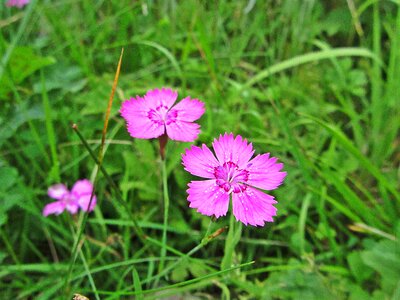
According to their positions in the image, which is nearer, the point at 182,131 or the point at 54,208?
the point at 182,131

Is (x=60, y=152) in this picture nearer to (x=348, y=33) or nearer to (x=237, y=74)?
(x=237, y=74)

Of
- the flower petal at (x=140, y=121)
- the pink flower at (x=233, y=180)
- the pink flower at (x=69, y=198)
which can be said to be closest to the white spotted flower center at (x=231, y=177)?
the pink flower at (x=233, y=180)

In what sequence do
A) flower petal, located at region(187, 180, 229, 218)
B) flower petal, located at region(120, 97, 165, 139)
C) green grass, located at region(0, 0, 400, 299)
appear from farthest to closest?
green grass, located at region(0, 0, 400, 299), flower petal, located at region(120, 97, 165, 139), flower petal, located at region(187, 180, 229, 218)

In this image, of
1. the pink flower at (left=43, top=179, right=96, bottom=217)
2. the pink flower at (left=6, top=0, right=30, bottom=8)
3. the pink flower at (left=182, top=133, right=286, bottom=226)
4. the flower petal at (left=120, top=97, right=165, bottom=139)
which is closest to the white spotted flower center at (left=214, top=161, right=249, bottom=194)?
the pink flower at (left=182, top=133, right=286, bottom=226)

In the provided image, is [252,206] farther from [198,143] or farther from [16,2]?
[16,2]

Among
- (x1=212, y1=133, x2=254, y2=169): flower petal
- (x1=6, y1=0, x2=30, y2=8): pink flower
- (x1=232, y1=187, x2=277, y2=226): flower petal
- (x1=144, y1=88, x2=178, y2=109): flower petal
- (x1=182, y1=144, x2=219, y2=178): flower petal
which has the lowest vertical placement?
(x1=232, y1=187, x2=277, y2=226): flower petal

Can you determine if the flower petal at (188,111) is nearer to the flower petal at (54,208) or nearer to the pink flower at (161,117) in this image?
the pink flower at (161,117)

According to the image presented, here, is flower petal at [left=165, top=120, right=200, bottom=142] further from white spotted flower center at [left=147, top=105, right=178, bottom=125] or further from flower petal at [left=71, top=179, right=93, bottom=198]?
flower petal at [left=71, top=179, right=93, bottom=198]

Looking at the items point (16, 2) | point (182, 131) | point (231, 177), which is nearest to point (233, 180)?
point (231, 177)
